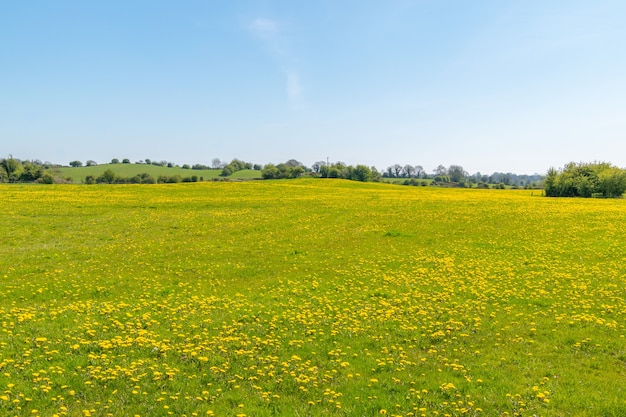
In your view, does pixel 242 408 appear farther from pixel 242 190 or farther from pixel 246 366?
pixel 242 190

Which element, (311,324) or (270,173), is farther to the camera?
(270,173)

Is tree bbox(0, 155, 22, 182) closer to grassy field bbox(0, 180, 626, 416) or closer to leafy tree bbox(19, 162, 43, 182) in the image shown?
leafy tree bbox(19, 162, 43, 182)

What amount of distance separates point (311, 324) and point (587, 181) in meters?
102

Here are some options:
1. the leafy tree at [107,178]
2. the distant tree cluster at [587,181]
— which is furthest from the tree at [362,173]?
the leafy tree at [107,178]

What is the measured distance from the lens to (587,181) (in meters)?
93.8

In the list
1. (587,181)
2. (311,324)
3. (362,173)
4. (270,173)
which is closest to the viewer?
(311,324)

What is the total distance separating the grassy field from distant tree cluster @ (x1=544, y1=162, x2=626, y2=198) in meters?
68.0

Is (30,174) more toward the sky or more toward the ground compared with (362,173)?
more toward the ground

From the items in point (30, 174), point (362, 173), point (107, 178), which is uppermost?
Answer: point (362, 173)

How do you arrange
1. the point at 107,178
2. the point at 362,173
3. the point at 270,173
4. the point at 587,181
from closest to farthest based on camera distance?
the point at 587,181, the point at 107,178, the point at 270,173, the point at 362,173

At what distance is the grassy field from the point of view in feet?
33.7

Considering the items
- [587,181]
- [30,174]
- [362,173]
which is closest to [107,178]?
[30,174]

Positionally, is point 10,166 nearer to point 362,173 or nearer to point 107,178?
point 107,178

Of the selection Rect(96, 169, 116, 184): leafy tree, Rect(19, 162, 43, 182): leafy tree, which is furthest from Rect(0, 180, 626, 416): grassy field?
Rect(19, 162, 43, 182): leafy tree
